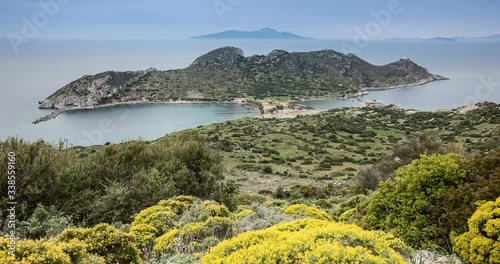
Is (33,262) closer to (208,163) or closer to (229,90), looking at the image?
(208,163)

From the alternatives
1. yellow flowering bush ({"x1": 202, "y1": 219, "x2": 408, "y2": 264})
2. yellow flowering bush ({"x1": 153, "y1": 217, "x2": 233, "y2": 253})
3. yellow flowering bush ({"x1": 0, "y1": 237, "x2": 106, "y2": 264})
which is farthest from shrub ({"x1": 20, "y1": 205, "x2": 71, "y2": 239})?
yellow flowering bush ({"x1": 202, "y1": 219, "x2": 408, "y2": 264})

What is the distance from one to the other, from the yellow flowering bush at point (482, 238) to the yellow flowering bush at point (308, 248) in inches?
135

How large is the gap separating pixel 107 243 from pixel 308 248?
13.5 ft

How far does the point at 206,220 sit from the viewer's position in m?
9.09

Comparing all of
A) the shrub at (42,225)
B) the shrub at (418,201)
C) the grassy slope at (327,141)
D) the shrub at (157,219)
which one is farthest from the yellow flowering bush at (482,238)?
the grassy slope at (327,141)

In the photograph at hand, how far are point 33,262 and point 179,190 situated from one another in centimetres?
988

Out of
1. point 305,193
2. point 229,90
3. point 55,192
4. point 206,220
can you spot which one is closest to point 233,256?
point 206,220

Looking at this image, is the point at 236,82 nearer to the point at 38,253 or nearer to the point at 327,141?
the point at 327,141

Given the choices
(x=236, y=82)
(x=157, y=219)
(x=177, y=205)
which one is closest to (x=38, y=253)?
(x=157, y=219)

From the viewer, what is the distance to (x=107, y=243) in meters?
6.88

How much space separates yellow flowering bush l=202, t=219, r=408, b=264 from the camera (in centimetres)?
461

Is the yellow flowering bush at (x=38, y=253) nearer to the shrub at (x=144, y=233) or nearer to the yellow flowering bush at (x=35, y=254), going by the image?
the yellow flowering bush at (x=35, y=254)

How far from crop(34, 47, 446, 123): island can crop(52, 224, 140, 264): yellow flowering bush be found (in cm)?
10593

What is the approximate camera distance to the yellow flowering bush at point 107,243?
268 inches
